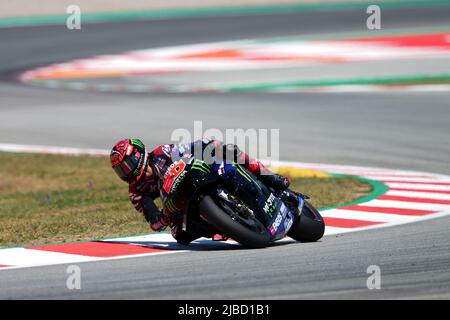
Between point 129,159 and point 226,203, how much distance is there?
0.93 metres

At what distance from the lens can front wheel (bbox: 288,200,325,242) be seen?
9406 millimetres

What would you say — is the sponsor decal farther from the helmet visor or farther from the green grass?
the green grass

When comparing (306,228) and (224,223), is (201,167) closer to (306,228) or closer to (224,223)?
(224,223)

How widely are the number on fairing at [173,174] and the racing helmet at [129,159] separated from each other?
1.07 feet

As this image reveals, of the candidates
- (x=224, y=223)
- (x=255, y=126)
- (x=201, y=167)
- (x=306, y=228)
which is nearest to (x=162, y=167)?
(x=201, y=167)

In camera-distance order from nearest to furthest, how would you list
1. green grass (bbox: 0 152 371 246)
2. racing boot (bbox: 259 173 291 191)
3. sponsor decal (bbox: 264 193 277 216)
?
1. sponsor decal (bbox: 264 193 277 216)
2. racing boot (bbox: 259 173 291 191)
3. green grass (bbox: 0 152 371 246)

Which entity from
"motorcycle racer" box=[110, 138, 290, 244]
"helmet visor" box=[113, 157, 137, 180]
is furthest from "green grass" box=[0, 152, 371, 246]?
"helmet visor" box=[113, 157, 137, 180]

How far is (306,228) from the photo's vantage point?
30.9ft

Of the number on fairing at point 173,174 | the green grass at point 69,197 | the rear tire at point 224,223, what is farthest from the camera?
the green grass at point 69,197

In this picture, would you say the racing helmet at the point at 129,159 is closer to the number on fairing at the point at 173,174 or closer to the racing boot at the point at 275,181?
the number on fairing at the point at 173,174

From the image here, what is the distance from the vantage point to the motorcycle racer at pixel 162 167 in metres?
9.09

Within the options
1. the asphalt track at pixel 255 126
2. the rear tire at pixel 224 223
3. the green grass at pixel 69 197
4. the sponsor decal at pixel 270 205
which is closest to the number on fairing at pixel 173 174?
the rear tire at pixel 224 223
